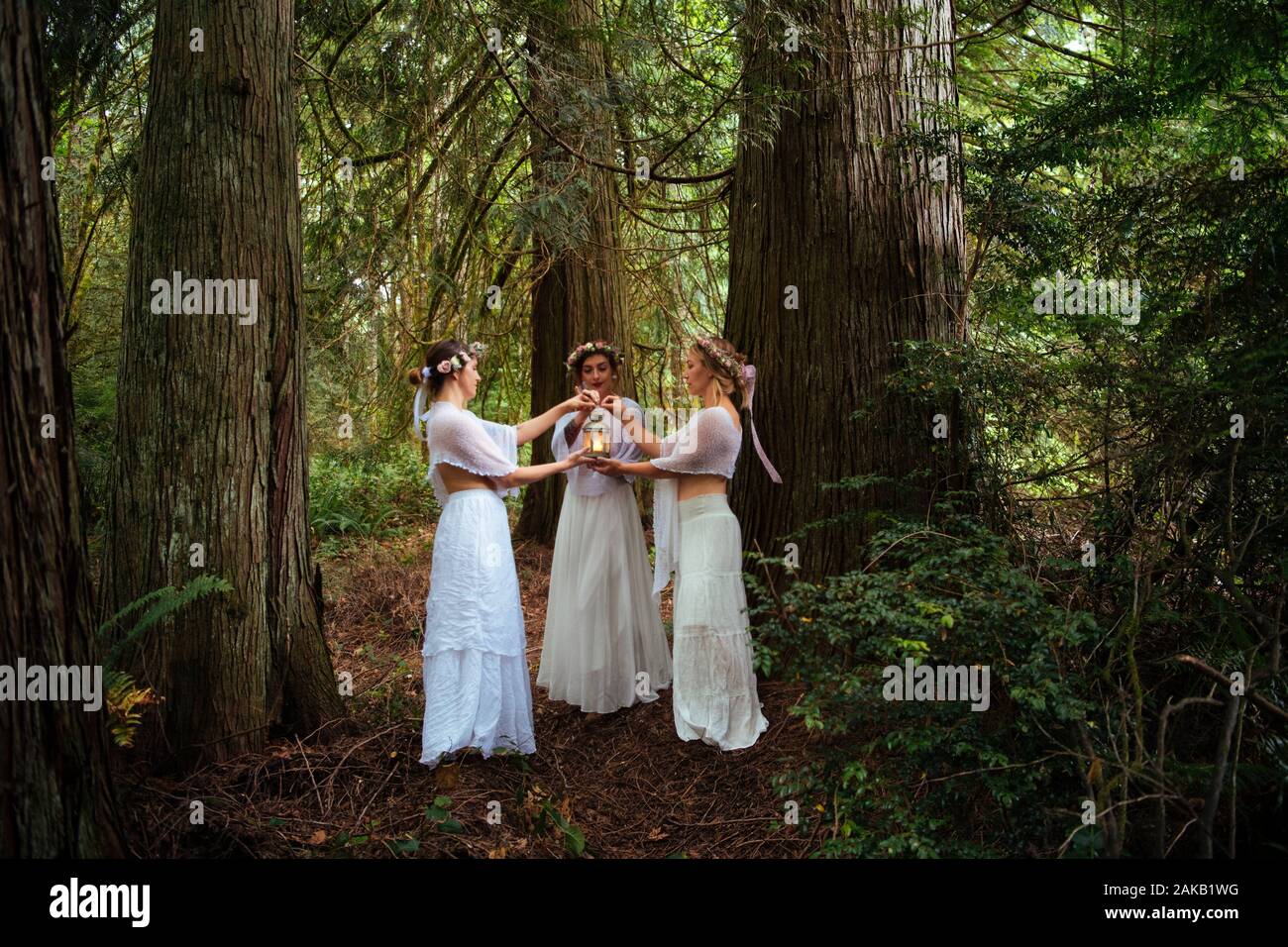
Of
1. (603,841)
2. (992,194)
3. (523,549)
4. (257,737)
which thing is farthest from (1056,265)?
(523,549)

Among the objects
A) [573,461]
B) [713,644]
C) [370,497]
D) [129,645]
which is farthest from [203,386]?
[370,497]

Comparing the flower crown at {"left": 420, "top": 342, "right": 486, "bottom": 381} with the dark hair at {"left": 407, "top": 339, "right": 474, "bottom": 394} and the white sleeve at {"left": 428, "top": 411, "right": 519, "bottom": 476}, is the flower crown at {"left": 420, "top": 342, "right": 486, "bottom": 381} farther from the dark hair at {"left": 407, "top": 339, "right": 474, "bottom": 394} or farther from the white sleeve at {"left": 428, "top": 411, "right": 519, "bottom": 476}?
the white sleeve at {"left": 428, "top": 411, "right": 519, "bottom": 476}

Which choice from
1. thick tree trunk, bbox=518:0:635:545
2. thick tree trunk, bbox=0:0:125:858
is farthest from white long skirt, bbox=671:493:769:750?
thick tree trunk, bbox=0:0:125:858

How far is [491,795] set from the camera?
4715 millimetres

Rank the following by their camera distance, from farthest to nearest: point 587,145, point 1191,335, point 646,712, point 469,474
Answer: point 587,145 < point 646,712 < point 469,474 < point 1191,335

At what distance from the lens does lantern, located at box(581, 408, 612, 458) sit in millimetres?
5730

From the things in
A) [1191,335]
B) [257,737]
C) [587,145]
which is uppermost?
[587,145]

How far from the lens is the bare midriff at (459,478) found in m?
5.33

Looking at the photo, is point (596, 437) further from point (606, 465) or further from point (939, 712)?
point (939, 712)

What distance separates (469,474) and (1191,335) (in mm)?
3739

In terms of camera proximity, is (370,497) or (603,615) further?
(370,497)

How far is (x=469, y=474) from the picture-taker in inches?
210

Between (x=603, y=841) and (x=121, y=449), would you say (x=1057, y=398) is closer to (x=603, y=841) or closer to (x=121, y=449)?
(x=603, y=841)

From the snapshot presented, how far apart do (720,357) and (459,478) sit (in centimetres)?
167
